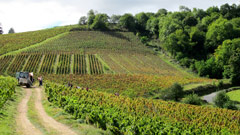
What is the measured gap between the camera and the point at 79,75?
49000 millimetres

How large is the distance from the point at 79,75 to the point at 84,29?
53452mm

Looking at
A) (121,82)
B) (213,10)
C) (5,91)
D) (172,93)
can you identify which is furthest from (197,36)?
(5,91)

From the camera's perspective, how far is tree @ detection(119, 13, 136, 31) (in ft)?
361

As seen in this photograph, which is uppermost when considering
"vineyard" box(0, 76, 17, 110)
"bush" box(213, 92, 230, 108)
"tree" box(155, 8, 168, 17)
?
"tree" box(155, 8, 168, 17)

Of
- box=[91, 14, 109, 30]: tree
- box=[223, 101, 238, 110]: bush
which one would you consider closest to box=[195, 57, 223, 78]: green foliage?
box=[223, 101, 238, 110]: bush

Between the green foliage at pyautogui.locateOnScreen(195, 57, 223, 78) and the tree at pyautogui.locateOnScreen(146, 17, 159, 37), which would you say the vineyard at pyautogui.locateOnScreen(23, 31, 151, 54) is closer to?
the tree at pyautogui.locateOnScreen(146, 17, 159, 37)

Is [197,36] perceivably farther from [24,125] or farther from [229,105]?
[24,125]

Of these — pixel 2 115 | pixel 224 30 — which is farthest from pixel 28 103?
pixel 224 30

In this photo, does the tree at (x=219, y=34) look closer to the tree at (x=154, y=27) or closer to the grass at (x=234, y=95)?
the tree at (x=154, y=27)

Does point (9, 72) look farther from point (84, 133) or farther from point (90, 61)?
point (84, 133)

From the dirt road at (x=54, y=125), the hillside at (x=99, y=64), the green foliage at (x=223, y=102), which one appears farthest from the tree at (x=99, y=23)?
the dirt road at (x=54, y=125)

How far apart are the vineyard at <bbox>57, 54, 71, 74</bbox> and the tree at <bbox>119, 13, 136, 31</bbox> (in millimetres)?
51678

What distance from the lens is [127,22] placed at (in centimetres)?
11069

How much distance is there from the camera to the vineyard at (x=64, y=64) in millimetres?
51606
